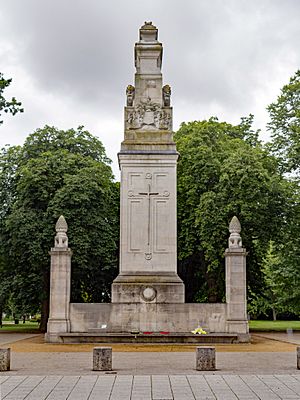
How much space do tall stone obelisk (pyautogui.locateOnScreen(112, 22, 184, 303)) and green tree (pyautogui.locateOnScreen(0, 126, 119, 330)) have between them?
7936 millimetres

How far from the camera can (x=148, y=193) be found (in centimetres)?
2719

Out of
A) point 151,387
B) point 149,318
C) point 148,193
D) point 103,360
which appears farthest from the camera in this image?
point 148,193

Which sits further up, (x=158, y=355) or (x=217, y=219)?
(x=217, y=219)

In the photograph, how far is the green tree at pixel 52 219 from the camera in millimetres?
34438

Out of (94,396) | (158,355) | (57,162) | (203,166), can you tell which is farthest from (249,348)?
(57,162)

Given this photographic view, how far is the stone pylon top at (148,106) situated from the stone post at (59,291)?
202 inches

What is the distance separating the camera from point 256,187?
3400 cm

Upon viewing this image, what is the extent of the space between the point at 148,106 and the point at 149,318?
30.8 feet

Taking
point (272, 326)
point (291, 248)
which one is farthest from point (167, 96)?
point (272, 326)

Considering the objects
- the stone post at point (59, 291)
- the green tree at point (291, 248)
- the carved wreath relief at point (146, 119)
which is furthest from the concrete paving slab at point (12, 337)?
the green tree at point (291, 248)

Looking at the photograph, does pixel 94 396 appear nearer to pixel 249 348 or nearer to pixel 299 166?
pixel 249 348

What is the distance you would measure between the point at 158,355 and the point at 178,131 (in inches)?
1001

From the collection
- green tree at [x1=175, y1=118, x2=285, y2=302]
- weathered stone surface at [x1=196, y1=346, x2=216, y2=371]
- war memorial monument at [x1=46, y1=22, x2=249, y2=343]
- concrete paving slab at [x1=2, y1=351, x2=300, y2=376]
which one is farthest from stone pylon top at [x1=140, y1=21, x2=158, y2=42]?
weathered stone surface at [x1=196, y1=346, x2=216, y2=371]

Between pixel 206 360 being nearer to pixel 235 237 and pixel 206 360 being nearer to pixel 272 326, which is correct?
pixel 235 237
